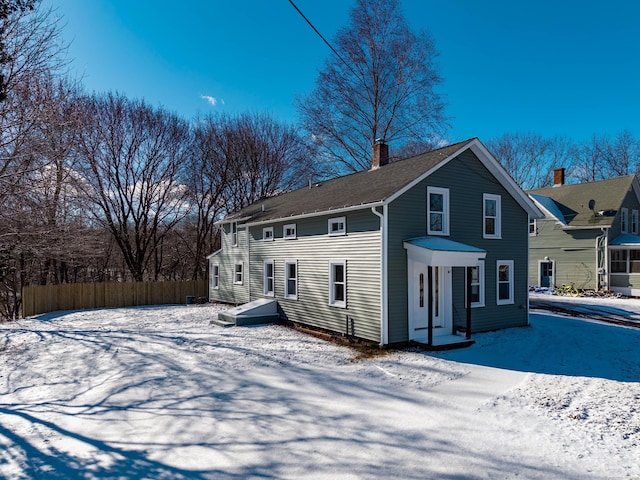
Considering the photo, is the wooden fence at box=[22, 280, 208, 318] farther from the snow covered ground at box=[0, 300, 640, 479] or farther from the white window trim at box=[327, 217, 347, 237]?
the white window trim at box=[327, 217, 347, 237]

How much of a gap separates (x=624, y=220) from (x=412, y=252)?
2186cm

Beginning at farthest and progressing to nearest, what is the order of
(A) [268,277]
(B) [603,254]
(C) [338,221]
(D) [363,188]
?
(B) [603,254], (A) [268,277], (D) [363,188], (C) [338,221]


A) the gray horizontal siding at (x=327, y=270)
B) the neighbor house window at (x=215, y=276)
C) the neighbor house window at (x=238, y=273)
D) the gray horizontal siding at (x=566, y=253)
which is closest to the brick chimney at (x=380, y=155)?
the gray horizontal siding at (x=327, y=270)

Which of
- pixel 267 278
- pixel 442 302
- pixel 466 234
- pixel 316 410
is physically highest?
pixel 466 234

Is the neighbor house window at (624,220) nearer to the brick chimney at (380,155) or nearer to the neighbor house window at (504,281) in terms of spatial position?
the neighbor house window at (504,281)

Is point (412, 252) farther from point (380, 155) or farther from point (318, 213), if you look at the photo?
point (380, 155)

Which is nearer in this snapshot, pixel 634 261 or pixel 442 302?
pixel 442 302

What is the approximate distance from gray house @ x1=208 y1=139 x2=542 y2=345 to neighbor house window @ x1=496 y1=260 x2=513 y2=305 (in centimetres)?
3

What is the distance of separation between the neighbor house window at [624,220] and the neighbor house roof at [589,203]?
1.10 m

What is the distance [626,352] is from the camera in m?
10.2

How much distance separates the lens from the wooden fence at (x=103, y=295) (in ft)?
65.3

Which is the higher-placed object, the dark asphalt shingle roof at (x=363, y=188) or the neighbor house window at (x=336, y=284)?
the dark asphalt shingle roof at (x=363, y=188)

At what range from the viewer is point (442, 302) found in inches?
466

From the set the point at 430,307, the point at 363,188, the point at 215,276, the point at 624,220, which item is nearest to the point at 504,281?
the point at 430,307
